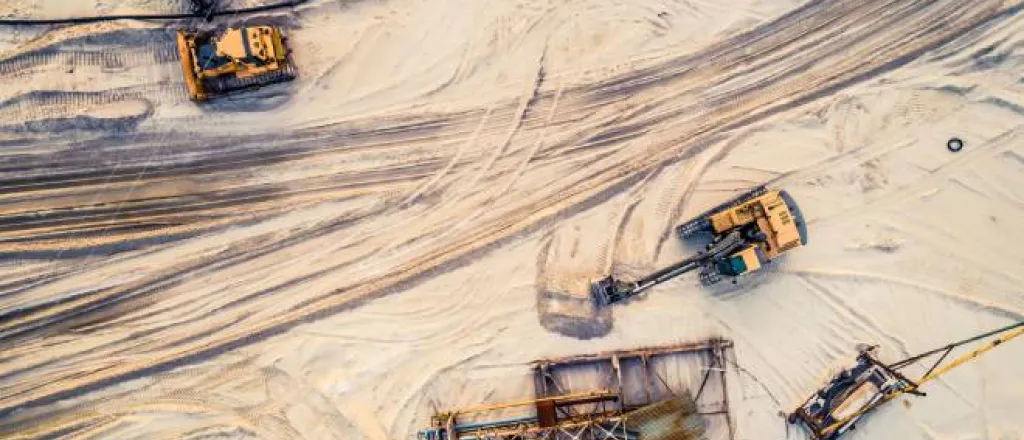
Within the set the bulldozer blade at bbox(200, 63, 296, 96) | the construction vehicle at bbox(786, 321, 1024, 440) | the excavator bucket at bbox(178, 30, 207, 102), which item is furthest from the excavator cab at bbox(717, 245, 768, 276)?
the excavator bucket at bbox(178, 30, 207, 102)

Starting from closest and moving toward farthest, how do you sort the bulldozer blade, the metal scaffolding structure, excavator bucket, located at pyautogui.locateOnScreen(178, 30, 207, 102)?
excavator bucket, located at pyautogui.locateOnScreen(178, 30, 207, 102), the metal scaffolding structure, the bulldozer blade

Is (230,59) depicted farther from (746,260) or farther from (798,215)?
(798,215)

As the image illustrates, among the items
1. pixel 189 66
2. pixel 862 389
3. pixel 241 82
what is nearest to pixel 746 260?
pixel 862 389

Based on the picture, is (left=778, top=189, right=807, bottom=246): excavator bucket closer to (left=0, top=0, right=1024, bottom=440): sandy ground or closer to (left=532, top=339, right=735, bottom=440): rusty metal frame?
(left=0, top=0, right=1024, bottom=440): sandy ground

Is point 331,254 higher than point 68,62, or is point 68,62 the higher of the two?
point 68,62

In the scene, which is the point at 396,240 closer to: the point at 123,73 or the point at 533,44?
the point at 533,44

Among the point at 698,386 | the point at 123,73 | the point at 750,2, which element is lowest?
the point at 698,386

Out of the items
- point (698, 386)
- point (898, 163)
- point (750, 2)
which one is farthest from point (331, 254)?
point (898, 163)
